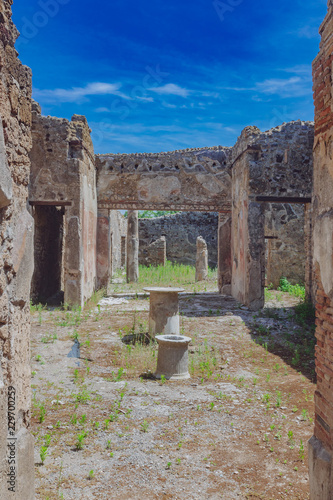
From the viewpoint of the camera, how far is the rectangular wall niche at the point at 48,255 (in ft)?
32.5

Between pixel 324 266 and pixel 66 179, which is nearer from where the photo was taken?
pixel 324 266

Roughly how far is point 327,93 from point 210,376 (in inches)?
140

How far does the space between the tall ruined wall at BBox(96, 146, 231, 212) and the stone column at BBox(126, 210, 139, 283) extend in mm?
3794

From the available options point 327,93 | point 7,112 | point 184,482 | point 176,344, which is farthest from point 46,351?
point 327,93

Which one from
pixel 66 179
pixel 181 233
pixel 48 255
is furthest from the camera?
pixel 181 233

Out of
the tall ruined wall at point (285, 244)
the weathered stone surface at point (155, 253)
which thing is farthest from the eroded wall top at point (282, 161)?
the weathered stone surface at point (155, 253)

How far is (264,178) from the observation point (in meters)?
9.27

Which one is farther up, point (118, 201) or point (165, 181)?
point (165, 181)

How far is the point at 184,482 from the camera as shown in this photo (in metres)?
2.90

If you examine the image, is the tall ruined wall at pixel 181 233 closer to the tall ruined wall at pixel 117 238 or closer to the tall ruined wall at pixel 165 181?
the tall ruined wall at pixel 117 238

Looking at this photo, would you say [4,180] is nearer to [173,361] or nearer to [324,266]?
[324,266]

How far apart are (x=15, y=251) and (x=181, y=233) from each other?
1930 cm

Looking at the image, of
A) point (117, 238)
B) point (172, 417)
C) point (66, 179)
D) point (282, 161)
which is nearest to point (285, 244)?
point (282, 161)

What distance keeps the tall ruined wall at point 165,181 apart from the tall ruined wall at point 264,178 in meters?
1.70
